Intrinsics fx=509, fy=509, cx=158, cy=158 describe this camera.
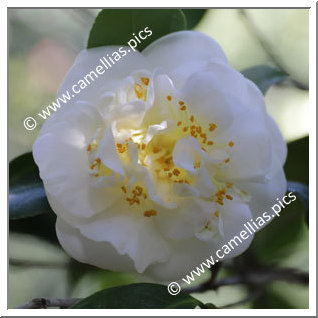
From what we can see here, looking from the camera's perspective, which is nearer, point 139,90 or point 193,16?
point 139,90

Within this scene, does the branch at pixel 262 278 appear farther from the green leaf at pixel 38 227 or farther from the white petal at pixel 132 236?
the green leaf at pixel 38 227

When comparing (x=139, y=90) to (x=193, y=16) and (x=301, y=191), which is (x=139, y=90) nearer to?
(x=193, y=16)

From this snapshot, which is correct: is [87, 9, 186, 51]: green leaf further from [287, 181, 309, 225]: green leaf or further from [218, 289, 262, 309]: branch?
[218, 289, 262, 309]: branch

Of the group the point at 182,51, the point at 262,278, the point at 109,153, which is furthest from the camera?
the point at 262,278

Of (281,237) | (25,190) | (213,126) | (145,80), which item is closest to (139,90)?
(145,80)

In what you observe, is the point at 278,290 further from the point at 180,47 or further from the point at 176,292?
the point at 180,47

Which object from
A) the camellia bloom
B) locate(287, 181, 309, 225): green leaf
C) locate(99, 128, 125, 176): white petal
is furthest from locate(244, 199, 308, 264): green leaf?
locate(99, 128, 125, 176): white petal
